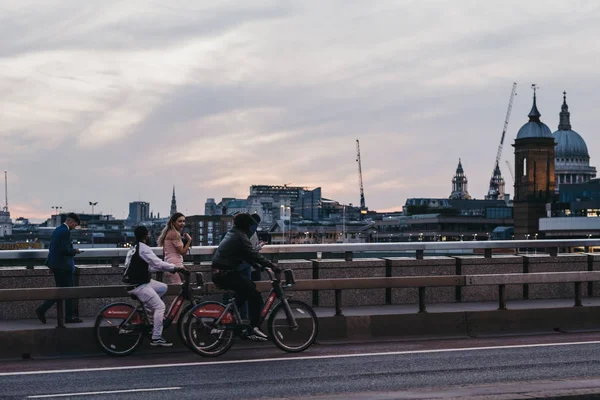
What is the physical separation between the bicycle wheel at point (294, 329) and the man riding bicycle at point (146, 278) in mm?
1584

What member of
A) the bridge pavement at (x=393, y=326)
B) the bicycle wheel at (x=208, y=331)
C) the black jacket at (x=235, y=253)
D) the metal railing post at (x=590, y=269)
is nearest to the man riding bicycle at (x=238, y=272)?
the black jacket at (x=235, y=253)

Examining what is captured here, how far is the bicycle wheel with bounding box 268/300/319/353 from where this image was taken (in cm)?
1522

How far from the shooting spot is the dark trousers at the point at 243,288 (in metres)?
15.1

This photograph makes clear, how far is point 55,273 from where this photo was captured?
1736 cm

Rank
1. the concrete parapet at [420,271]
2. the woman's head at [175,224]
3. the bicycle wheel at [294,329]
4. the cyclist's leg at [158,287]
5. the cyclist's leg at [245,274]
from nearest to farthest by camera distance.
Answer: the bicycle wheel at [294,329] → the cyclist's leg at [158,287] → the cyclist's leg at [245,274] → the woman's head at [175,224] → the concrete parapet at [420,271]

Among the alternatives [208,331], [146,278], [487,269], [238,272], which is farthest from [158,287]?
[487,269]

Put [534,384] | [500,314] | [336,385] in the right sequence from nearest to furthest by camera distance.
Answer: [534,384]
[336,385]
[500,314]

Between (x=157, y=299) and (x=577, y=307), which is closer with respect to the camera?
(x=157, y=299)

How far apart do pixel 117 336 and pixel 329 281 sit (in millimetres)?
3649

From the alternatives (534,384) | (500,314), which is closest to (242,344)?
(500,314)

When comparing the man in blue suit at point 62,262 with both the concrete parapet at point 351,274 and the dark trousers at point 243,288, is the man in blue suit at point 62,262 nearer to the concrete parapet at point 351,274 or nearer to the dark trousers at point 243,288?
the dark trousers at point 243,288

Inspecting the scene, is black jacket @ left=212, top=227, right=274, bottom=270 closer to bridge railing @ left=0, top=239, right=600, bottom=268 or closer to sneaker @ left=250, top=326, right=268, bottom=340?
sneaker @ left=250, top=326, right=268, bottom=340

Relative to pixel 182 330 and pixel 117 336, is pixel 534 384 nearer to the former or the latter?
pixel 182 330

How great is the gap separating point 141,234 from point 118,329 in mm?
1485
